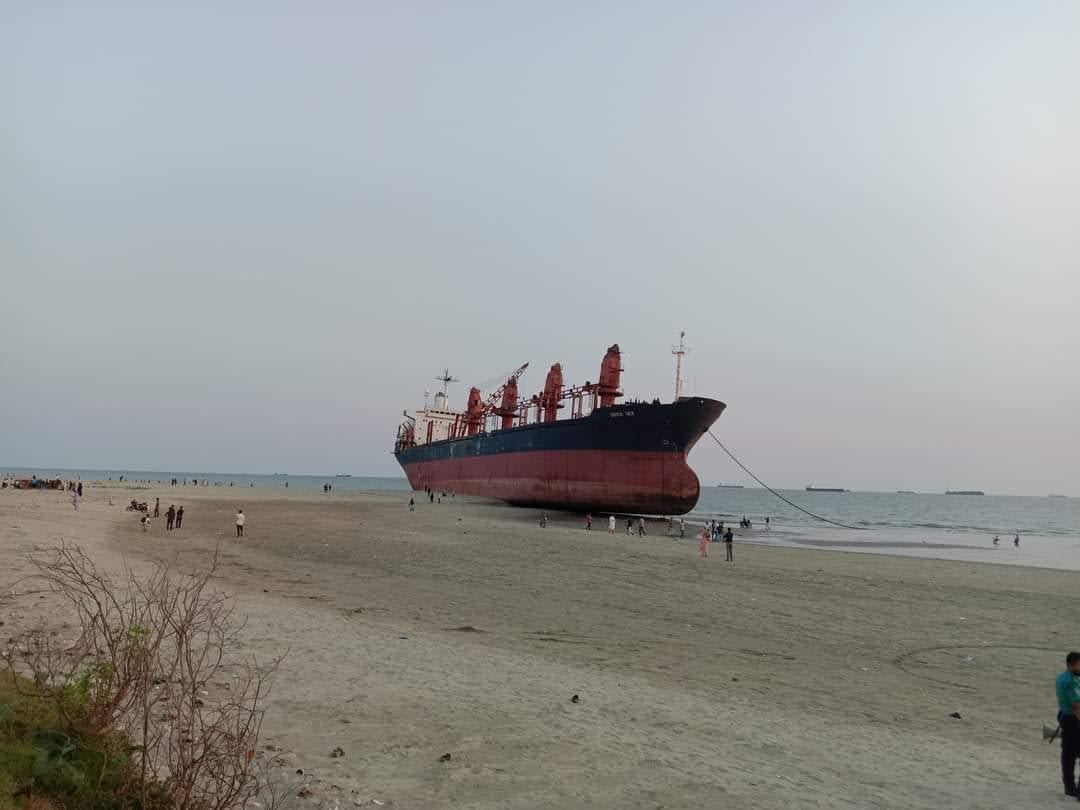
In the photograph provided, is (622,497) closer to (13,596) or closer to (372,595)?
(372,595)

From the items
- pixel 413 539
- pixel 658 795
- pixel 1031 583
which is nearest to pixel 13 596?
pixel 658 795

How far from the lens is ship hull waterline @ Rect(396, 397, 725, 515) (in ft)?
144

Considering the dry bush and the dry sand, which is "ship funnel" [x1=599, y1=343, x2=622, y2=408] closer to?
the dry sand

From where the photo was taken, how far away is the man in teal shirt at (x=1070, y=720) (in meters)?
6.25

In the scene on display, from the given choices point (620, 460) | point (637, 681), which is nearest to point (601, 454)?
point (620, 460)

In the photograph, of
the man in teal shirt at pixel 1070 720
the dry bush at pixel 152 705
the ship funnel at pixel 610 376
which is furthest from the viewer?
the ship funnel at pixel 610 376

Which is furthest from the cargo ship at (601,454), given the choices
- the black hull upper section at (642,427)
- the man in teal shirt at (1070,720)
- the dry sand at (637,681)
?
the man in teal shirt at (1070,720)

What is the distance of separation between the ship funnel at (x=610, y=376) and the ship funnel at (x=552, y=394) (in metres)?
6.67

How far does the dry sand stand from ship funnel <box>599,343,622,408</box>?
3417cm

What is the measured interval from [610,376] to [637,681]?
47637mm

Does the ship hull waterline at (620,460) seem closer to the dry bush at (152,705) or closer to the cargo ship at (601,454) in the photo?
the cargo ship at (601,454)

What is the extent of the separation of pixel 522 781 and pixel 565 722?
155 centimetres

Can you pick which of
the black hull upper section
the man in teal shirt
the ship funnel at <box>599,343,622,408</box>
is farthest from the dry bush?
the ship funnel at <box>599,343,622,408</box>

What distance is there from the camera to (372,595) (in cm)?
1473
